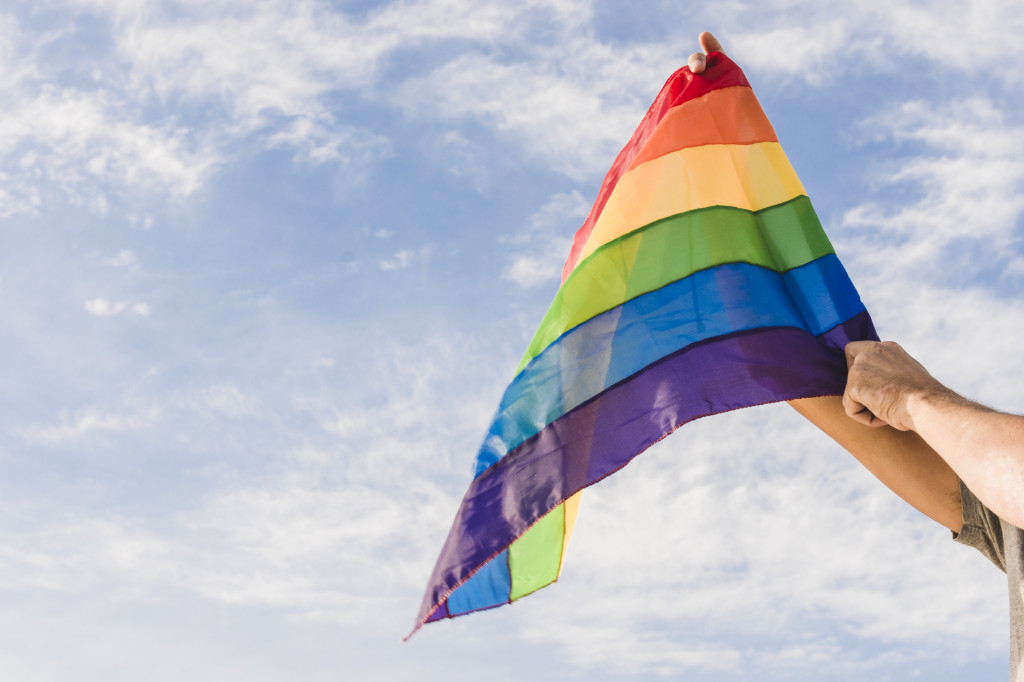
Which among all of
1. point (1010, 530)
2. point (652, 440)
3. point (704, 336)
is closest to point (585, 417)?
point (652, 440)

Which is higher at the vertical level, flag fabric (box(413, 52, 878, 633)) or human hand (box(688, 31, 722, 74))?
human hand (box(688, 31, 722, 74))

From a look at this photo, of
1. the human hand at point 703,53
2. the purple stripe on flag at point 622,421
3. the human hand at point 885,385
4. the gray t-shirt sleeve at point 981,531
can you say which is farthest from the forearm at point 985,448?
the human hand at point 703,53

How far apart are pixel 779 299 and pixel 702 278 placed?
0.35m

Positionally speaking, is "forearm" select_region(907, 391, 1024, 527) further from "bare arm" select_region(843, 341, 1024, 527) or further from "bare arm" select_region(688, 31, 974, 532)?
"bare arm" select_region(688, 31, 974, 532)

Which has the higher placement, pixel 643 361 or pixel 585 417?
pixel 643 361

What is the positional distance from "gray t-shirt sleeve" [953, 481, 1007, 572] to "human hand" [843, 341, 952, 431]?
376mm

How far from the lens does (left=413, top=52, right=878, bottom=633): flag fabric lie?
142 inches

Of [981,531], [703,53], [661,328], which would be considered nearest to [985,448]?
[981,531]

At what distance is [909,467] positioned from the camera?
3299 mm

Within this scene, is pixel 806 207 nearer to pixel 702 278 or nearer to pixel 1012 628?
pixel 702 278

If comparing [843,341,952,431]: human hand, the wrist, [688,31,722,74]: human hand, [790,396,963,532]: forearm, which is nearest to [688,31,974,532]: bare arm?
[790,396,963,532]: forearm

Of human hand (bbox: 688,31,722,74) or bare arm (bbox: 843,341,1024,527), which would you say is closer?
bare arm (bbox: 843,341,1024,527)

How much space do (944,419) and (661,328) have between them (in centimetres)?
154

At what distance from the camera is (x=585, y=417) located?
3740 mm
